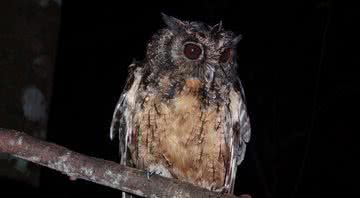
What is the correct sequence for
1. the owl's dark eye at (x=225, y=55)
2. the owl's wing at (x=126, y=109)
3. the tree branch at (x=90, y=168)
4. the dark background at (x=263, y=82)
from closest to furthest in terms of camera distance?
the tree branch at (x=90, y=168) < the owl's wing at (x=126, y=109) < the owl's dark eye at (x=225, y=55) < the dark background at (x=263, y=82)

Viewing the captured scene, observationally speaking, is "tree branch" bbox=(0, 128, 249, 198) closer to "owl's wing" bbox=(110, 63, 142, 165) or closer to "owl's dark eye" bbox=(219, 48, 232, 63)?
"owl's wing" bbox=(110, 63, 142, 165)

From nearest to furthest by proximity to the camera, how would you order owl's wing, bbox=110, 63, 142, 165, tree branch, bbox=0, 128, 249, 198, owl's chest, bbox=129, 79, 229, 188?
tree branch, bbox=0, 128, 249, 198, owl's chest, bbox=129, 79, 229, 188, owl's wing, bbox=110, 63, 142, 165

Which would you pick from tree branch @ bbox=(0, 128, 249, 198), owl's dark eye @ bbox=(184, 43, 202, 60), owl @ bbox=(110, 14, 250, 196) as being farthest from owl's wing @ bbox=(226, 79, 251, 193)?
tree branch @ bbox=(0, 128, 249, 198)

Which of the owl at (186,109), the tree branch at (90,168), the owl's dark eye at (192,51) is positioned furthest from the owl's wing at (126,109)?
the tree branch at (90,168)

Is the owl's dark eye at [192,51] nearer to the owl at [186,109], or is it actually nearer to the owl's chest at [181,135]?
the owl at [186,109]

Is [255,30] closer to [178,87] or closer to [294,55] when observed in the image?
[294,55]

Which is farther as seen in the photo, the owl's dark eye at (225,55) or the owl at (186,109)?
the owl's dark eye at (225,55)

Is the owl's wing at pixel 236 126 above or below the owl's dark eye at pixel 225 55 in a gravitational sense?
below
